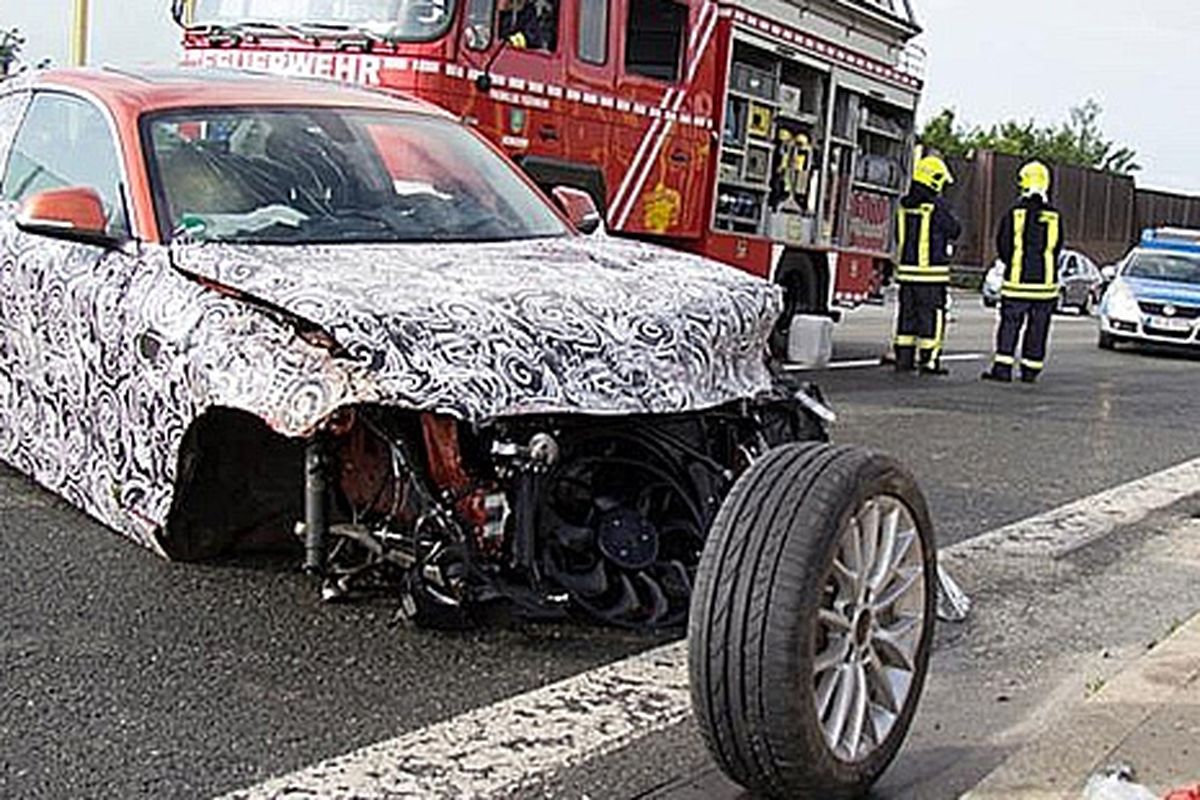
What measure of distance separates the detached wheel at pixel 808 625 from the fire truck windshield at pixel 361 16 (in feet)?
21.3

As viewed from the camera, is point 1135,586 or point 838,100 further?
point 838,100

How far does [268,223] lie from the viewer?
537cm

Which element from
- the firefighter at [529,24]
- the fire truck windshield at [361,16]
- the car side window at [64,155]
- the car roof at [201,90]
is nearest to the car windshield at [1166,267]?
the firefighter at [529,24]

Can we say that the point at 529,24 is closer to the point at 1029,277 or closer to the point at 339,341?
the point at 1029,277

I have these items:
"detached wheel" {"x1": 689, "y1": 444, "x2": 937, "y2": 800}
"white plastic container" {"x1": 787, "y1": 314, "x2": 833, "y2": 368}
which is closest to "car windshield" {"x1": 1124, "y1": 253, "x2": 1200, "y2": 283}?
"white plastic container" {"x1": 787, "y1": 314, "x2": 833, "y2": 368}

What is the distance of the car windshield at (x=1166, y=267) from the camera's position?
21219mm

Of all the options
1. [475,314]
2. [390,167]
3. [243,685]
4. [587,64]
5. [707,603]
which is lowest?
[243,685]

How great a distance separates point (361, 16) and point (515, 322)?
19.3ft

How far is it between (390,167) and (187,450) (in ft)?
4.71

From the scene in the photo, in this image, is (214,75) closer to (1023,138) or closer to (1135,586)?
(1135,586)

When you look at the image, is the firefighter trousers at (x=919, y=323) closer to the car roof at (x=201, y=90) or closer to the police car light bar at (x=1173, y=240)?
the police car light bar at (x=1173, y=240)

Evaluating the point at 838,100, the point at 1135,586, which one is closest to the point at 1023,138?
the point at 838,100

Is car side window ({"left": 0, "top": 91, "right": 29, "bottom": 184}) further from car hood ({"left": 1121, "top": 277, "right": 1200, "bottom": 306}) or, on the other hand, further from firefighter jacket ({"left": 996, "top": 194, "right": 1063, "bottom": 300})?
car hood ({"left": 1121, "top": 277, "right": 1200, "bottom": 306})

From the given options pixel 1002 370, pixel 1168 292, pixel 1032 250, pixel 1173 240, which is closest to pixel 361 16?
pixel 1002 370
